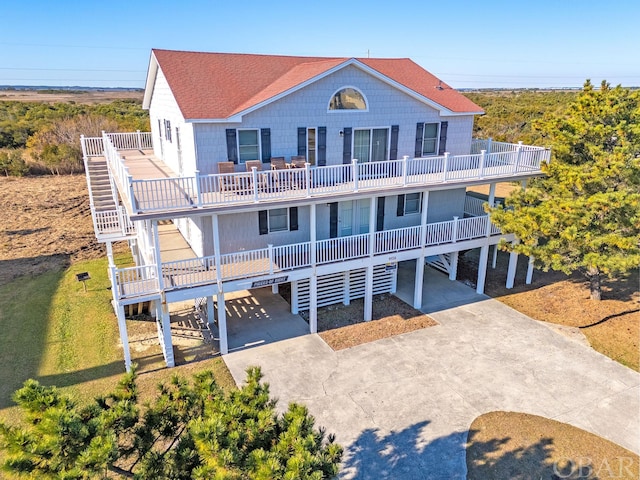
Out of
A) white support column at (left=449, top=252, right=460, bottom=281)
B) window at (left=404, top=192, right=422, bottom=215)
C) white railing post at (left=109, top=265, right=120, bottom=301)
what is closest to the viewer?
white railing post at (left=109, top=265, right=120, bottom=301)

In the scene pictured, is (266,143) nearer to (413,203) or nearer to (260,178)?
(260,178)

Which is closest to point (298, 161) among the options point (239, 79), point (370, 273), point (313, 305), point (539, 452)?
point (239, 79)

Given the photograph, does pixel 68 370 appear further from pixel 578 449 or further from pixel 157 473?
pixel 578 449

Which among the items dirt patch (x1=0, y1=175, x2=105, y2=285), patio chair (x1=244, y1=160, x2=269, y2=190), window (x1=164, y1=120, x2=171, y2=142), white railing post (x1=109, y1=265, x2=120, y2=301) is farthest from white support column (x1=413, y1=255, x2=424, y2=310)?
dirt patch (x1=0, y1=175, x2=105, y2=285)

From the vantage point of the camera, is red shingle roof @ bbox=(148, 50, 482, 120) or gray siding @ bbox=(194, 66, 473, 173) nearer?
gray siding @ bbox=(194, 66, 473, 173)

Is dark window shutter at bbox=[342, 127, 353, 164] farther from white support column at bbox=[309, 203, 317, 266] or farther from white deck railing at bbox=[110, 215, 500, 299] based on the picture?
white deck railing at bbox=[110, 215, 500, 299]

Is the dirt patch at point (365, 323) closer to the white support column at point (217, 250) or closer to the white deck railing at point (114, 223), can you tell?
the white support column at point (217, 250)

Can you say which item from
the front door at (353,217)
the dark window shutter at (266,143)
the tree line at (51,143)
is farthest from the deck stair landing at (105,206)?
the tree line at (51,143)
